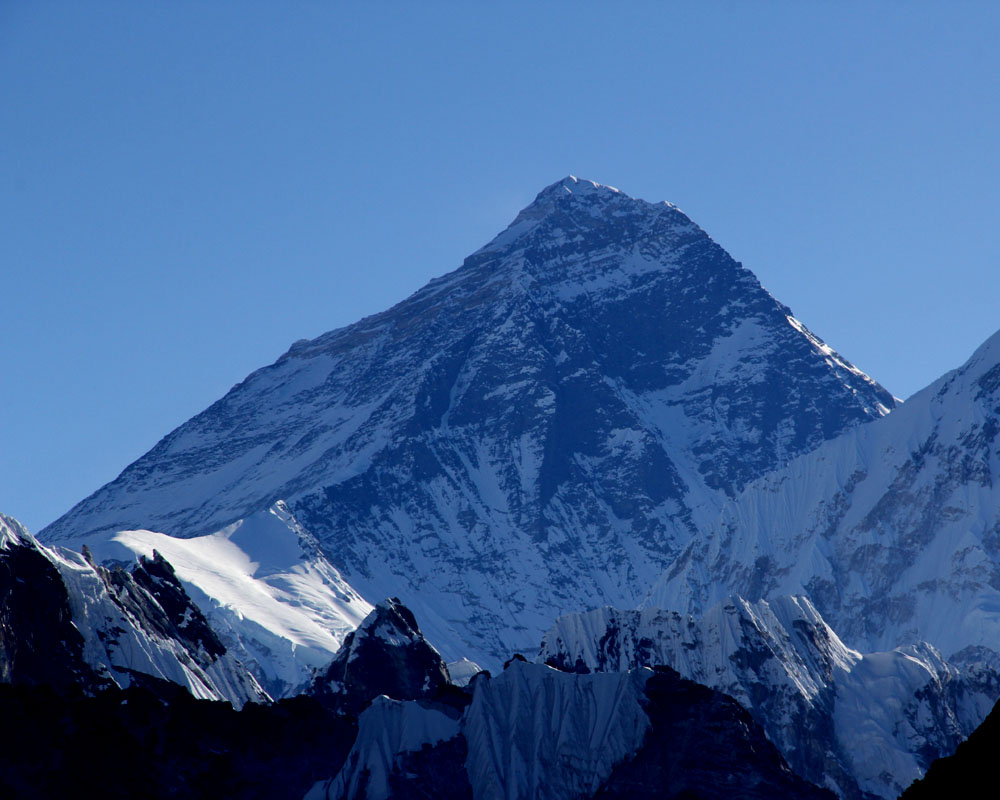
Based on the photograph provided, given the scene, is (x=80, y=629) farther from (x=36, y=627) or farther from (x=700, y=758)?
(x=700, y=758)

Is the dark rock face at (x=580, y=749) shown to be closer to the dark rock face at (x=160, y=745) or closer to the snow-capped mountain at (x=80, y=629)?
the dark rock face at (x=160, y=745)

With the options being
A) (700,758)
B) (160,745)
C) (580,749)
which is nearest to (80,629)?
(160,745)

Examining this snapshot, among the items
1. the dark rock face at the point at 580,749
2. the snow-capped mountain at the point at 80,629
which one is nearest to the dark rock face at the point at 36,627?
the snow-capped mountain at the point at 80,629

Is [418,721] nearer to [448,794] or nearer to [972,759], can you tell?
[448,794]

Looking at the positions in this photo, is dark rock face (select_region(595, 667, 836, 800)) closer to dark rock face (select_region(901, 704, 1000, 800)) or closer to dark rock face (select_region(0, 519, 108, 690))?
dark rock face (select_region(0, 519, 108, 690))

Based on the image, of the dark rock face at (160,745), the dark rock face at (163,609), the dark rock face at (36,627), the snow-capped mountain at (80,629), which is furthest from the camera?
the dark rock face at (163,609)

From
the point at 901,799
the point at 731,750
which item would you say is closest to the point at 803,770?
the point at 731,750
